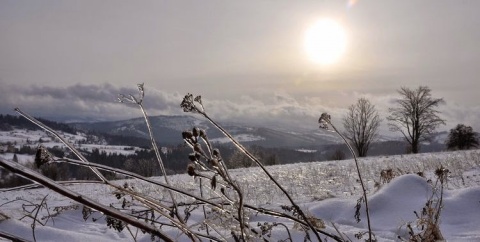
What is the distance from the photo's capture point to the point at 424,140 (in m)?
44.1

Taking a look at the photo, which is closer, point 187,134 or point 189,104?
point 187,134

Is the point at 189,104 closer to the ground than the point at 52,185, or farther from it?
farther from it

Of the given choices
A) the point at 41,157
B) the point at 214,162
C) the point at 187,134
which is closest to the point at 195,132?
the point at 187,134

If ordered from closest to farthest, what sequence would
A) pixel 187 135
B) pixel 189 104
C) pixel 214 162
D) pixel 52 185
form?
1. pixel 52 185
2. pixel 214 162
3. pixel 187 135
4. pixel 189 104

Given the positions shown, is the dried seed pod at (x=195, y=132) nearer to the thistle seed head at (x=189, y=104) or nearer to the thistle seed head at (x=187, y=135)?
the thistle seed head at (x=187, y=135)

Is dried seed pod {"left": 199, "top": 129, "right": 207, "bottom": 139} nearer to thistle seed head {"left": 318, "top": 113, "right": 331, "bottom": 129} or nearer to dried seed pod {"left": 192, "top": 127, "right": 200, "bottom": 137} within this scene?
dried seed pod {"left": 192, "top": 127, "right": 200, "bottom": 137}

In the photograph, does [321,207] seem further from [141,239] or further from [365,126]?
[365,126]

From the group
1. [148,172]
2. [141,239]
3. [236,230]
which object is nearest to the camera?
[236,230]

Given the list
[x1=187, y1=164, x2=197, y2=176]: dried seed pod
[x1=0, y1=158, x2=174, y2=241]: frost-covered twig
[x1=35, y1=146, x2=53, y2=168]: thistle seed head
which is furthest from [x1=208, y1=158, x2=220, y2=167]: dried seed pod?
[x1=35, y1=146, x2=53, y2=168]: thistle seed head

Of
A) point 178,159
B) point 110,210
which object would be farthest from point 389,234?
point 178,159

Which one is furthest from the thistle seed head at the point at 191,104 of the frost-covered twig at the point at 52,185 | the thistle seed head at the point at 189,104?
the frost-covered twig at the point at 52,185

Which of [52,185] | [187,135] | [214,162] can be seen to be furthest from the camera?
[187,135]

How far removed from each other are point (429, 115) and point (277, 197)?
126 ft

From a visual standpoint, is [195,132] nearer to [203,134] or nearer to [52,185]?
[203,134]
